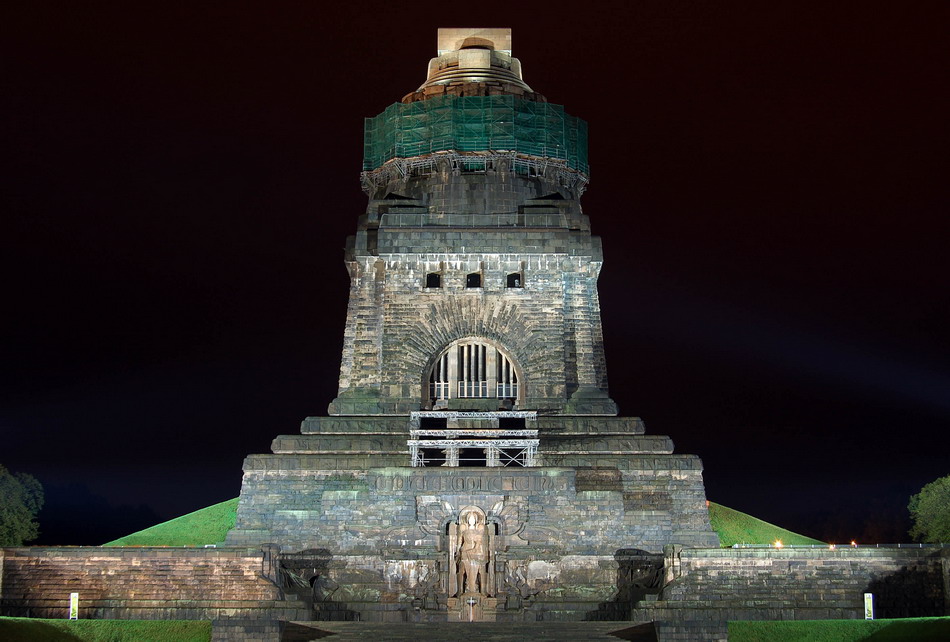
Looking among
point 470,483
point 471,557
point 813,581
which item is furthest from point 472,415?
point 813,581

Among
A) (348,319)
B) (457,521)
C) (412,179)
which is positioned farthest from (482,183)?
(457,521)

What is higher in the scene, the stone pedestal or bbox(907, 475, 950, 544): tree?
bbox(907, 475, 950, 544): tree

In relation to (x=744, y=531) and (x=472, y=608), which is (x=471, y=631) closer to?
(x=472, y=608)

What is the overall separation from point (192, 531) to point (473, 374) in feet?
40.5

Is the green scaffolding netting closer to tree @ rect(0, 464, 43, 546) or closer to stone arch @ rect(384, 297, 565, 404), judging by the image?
stone arch @ rect(384, 297, 565, 404)

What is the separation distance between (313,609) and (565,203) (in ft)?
66.5

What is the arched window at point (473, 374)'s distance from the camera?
44.9 m

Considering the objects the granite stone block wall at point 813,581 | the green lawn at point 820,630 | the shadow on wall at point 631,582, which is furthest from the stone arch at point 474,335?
the green lawn at point 820,630

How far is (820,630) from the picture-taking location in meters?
30.3

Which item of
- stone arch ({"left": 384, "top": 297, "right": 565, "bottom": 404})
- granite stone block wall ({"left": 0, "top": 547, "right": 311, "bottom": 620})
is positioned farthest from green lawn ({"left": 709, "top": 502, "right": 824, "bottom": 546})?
granite stone block wall ({"left": 0, "top": 547, "right": 311, "bottom": 620})

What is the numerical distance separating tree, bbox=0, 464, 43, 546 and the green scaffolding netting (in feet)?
60.2

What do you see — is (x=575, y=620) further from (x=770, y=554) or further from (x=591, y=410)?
(x=591, y=410)

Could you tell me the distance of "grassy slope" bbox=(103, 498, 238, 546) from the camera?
4538 centimetres

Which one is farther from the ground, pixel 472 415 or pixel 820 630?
pixel 472 415
